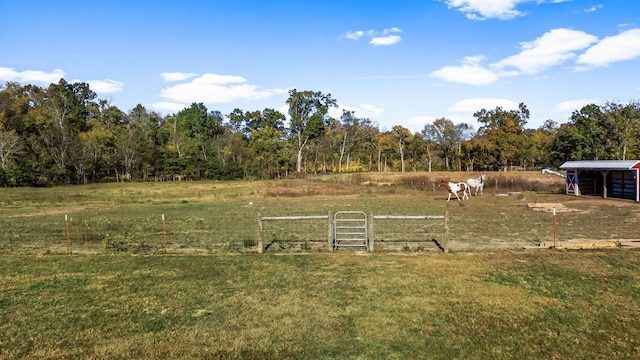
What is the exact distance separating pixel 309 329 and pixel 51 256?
9.02 m

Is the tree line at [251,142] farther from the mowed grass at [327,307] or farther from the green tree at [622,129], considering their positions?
the mowed grass at [327,307]

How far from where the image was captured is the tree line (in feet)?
175

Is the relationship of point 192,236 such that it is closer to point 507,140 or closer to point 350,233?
point 350,233

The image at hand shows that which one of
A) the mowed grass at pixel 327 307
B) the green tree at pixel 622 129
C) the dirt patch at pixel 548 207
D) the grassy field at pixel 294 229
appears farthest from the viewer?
the green tree at pixel 622 129

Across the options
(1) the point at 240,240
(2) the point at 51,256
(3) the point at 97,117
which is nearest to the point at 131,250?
(2) the point at 51,256

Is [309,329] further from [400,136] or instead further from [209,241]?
[400,136]

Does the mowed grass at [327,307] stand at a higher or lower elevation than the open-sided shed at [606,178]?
lower

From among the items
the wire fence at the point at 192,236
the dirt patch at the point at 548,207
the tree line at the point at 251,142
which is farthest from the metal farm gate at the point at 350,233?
the tree line at the point at 251,142

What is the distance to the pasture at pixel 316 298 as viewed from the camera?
571cm

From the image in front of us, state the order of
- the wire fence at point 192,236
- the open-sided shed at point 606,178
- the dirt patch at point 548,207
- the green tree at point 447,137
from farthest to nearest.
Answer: the green tree at point 447,137 < the open-sided shed at point 606,178 < the dirt patch at point 548,207 < the wire fence at point 192,236

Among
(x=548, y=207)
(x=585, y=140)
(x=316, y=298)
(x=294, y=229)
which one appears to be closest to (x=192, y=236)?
(x=294, y=229)

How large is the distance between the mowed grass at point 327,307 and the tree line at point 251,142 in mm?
48340

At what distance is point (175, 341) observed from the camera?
5.90 meters

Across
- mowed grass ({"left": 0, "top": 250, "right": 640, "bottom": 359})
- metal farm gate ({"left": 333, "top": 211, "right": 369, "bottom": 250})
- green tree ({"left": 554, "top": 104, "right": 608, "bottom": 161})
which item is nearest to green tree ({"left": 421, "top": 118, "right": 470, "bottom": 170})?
green tree ({"left": 554, "top": 104, "right": 608, "bottom": 161})
